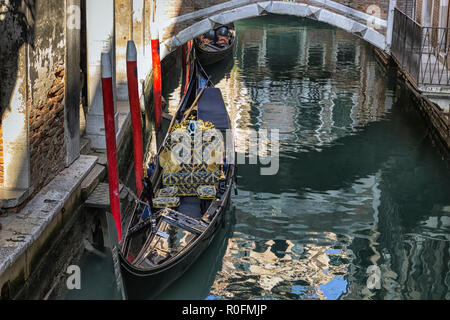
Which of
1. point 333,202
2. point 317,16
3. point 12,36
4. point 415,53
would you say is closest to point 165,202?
point 12,36

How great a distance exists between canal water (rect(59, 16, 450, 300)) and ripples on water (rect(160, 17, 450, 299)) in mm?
11

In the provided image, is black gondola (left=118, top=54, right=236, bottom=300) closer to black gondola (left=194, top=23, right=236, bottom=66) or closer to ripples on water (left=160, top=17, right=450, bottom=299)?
ripples on water (left=160, top=17, right=450, bottom=299)

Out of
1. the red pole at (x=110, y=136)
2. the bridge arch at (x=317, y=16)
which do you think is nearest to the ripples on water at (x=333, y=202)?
the red pole at (x=110, y=136)

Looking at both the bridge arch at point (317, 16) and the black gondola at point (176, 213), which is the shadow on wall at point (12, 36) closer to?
the black gondola at point (176, 213)

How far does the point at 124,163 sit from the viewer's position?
709 centimetres

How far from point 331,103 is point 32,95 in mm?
6509

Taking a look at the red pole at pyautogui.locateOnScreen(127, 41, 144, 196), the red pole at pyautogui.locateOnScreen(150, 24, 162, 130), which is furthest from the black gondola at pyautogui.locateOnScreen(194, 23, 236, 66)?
the red pole at pyautogui.locateOnScreen(127, 41, 144, 196)

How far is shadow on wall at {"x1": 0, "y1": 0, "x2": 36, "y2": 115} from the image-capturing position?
4.16 meters

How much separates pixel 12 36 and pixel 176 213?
5.75 ft

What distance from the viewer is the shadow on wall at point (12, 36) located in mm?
4160

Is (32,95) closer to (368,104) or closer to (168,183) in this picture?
(168,183)

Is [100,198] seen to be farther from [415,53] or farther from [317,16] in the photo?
[317,16]

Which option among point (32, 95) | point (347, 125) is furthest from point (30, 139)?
point (347, 125)

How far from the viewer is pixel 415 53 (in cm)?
777
